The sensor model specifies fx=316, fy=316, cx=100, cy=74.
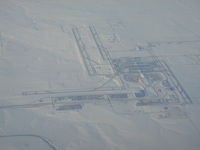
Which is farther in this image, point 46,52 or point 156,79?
point 46,52

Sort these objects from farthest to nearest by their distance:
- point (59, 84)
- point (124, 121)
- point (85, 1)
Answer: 1. point (85, 1)
2. point (59, 84)
3. point (124, 121)

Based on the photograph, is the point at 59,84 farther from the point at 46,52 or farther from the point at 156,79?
the point at 156,79

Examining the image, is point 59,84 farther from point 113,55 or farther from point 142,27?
point 142,27

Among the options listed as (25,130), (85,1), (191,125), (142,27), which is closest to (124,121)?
(191,125)

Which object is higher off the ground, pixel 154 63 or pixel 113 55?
pixel 113 55

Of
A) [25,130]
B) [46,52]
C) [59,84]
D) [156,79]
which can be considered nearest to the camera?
[25,130]

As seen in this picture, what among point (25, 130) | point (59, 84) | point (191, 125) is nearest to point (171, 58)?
point (191, 125)

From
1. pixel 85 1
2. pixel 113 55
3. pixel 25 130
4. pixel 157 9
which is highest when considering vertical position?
pixel 85 1
